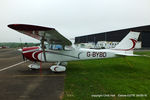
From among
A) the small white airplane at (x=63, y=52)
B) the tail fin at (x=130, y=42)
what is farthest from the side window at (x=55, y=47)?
the tail fin at (x=130, y=42)

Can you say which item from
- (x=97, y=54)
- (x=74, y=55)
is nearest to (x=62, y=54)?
(x=74, y=55)

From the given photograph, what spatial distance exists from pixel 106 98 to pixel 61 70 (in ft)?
11.0

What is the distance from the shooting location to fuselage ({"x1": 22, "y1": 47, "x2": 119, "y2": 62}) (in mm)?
6195

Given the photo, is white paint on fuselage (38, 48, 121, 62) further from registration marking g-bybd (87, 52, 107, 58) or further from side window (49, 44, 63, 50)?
side window (49, 44, 63, 50)

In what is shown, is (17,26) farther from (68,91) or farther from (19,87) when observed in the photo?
(68,91)

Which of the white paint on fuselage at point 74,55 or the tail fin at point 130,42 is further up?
the tail fin at point 130,42

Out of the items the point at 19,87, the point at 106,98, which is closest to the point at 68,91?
the point at 106,98

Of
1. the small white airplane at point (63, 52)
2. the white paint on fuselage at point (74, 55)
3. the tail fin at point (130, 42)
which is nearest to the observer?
the small white airplane at point (63, 52)

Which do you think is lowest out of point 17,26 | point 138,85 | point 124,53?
point 138,85

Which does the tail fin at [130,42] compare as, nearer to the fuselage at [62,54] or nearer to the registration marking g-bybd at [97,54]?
the fuselage at [62,54]

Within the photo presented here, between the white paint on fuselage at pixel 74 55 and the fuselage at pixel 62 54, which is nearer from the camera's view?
the fuselage at pixel 62 54

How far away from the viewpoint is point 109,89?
12.3 feet

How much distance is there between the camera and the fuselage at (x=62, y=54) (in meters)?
6.20

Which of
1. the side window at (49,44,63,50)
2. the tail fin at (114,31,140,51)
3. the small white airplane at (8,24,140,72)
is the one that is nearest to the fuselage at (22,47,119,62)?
the small white airplane at (8,24,140,72)
